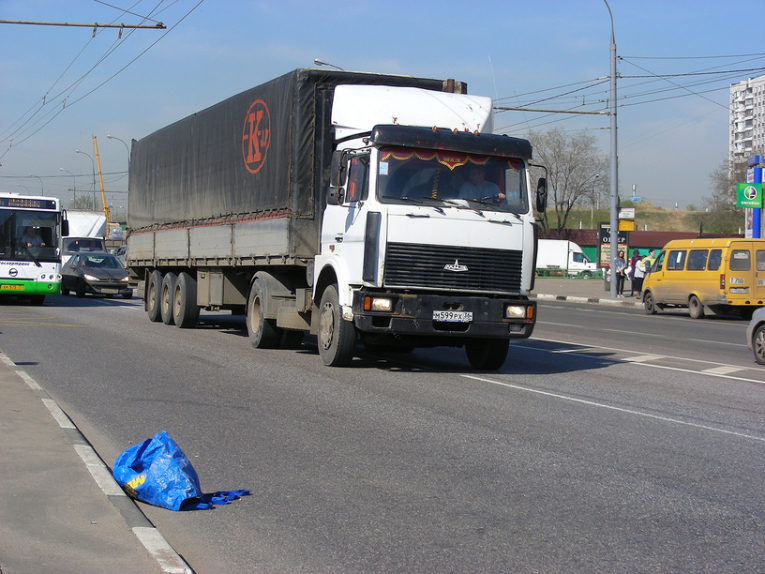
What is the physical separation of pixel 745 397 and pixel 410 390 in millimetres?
3850

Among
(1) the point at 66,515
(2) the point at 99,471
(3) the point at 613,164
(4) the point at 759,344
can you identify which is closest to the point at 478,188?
(4) the point at 759,344

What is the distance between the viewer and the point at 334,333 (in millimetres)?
11445

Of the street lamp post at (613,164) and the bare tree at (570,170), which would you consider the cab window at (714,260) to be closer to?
the street lamp post at (613,164)

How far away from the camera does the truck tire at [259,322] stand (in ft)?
45.0

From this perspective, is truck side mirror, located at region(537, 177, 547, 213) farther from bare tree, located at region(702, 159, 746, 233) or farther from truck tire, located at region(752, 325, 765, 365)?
bare tree, located at region(702, 159, 746, 233)

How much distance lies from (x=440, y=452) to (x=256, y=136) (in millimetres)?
8467

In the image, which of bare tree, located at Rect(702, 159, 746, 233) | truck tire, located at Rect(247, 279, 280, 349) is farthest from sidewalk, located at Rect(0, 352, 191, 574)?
bare tree, located at Rect(702, 159, 746, 233)

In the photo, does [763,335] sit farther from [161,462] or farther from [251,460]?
[161,462]

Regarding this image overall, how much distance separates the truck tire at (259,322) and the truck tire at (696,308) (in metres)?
16.2

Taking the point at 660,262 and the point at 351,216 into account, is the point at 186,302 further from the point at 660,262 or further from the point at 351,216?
the point at 660,262

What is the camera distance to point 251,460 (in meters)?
6.51

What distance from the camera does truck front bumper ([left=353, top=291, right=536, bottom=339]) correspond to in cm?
1052

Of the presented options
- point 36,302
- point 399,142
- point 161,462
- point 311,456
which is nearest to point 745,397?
point 399,142

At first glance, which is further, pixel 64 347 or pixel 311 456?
pixel 64 347
